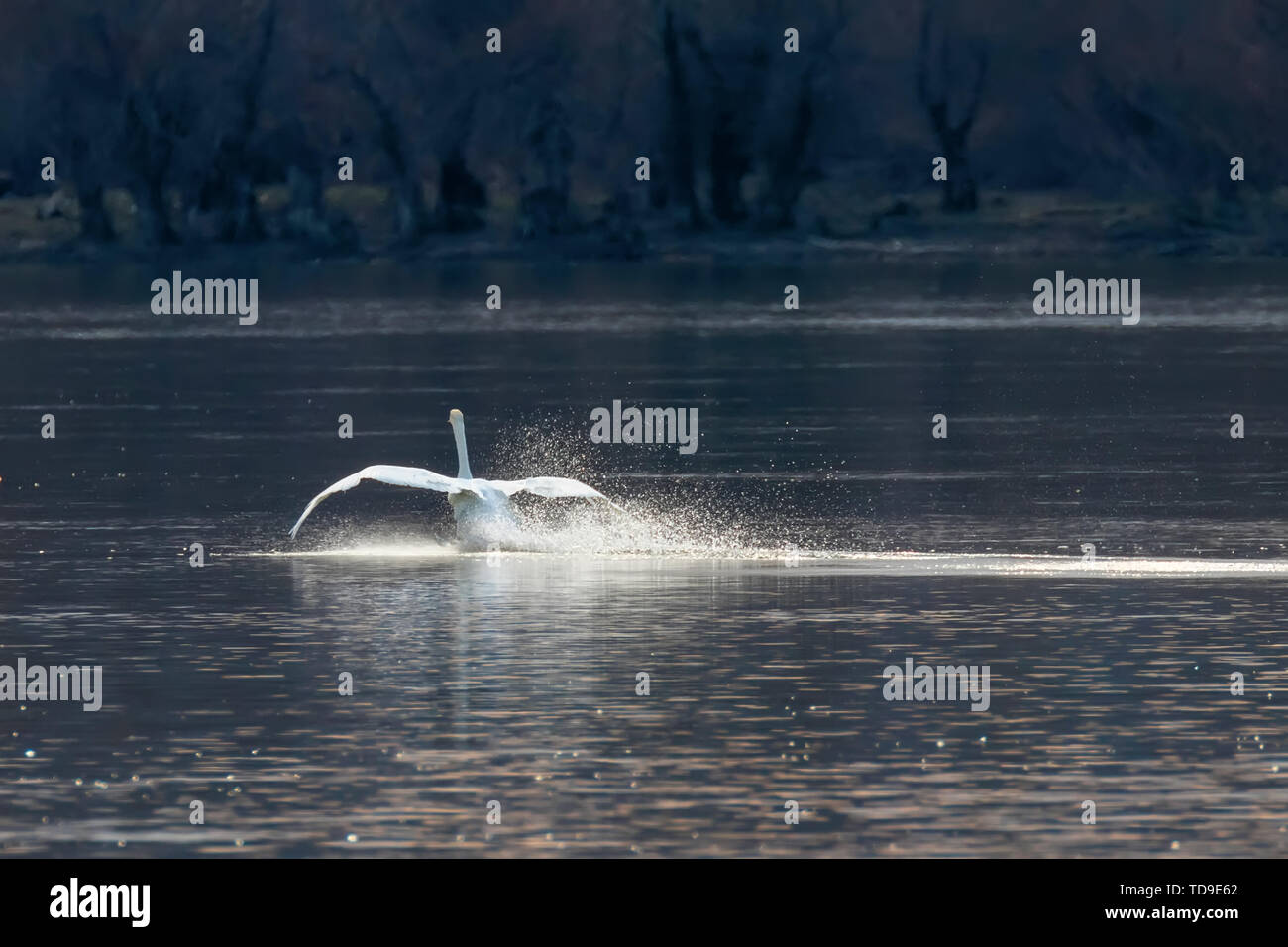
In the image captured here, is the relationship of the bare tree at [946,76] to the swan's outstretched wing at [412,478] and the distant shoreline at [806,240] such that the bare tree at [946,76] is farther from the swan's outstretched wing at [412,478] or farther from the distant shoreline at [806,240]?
the swan's outstretched wing at [412,478]

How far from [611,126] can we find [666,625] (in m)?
162

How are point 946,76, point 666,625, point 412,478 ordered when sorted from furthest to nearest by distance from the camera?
point 946,76
point 412,478
point 666,625

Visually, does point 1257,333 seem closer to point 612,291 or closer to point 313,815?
point 612,291

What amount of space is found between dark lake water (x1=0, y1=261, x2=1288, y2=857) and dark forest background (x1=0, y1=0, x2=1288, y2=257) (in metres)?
105

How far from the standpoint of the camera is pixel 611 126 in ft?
623

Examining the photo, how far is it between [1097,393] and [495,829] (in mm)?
43824

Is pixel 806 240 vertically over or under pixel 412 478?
over

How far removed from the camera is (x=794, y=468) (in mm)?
46469

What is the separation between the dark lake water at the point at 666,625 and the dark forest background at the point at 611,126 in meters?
105

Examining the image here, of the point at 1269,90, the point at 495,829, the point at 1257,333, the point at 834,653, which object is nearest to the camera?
the point at 495,829

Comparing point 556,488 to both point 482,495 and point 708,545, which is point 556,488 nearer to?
point 482,495

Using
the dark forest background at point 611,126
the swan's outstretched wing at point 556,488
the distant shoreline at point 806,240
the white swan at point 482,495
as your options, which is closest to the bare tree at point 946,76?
the dark forest background at point 611,126

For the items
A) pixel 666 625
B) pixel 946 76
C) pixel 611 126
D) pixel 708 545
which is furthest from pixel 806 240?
pixel 666 625
